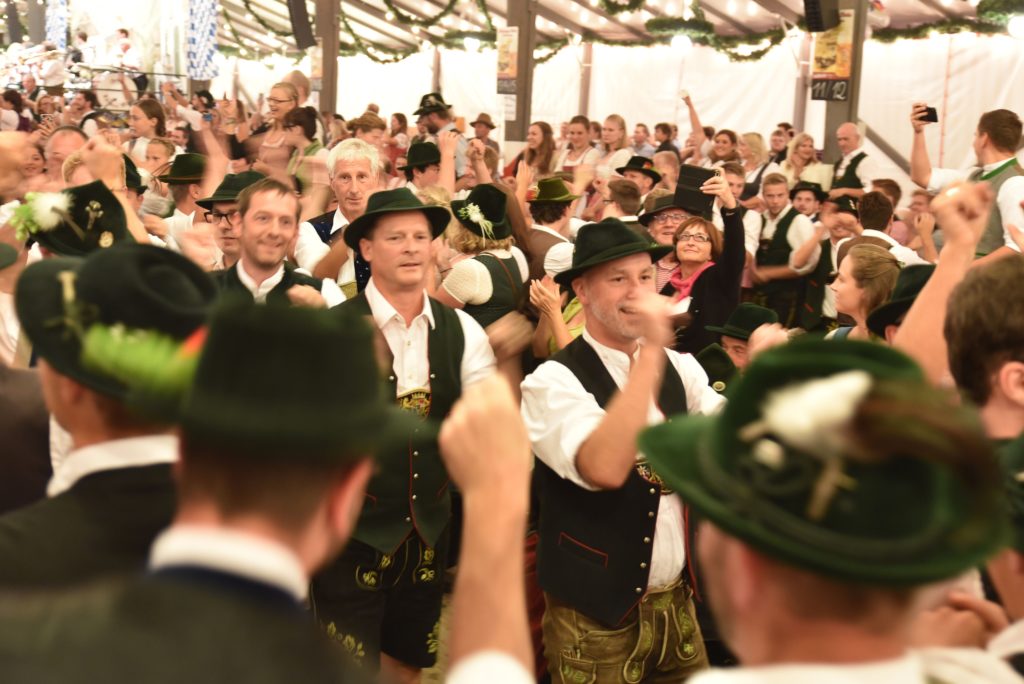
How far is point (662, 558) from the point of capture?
290cm

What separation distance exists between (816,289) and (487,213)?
10.1 feet

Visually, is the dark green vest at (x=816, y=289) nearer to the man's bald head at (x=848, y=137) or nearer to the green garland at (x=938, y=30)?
the man's bald head at (x=848, y=137)

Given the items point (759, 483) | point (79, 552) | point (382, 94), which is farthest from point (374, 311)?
point (382, 94)

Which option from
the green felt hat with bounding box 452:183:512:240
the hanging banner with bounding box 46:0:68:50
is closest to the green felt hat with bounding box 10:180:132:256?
the green felt hat with bounding box 452:183:512:240

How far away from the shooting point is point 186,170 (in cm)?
583

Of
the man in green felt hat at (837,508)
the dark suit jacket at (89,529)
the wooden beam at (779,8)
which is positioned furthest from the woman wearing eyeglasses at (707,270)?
the wooden beam at (779,8)

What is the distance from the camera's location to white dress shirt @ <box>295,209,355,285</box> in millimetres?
4641

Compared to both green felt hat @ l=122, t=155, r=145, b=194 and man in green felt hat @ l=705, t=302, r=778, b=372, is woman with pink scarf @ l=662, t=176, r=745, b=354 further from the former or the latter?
green felt hat @ l=122, t=155, r=145, b=194

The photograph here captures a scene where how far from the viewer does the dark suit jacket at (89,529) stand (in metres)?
1.58

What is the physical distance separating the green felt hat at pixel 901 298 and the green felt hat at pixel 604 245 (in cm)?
63

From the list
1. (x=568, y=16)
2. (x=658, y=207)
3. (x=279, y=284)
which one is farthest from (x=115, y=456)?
(x=568, y=16)

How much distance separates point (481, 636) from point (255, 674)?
0.39 metres

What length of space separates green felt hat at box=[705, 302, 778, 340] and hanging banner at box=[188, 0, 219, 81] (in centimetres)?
1128

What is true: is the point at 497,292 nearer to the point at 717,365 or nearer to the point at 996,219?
the point at 717,365
